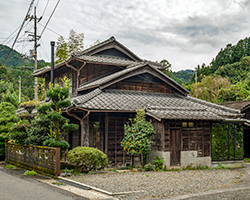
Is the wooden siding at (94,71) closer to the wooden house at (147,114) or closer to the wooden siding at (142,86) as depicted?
the wooden house at (147,114)

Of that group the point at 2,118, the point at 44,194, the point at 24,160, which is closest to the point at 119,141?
the point at 24,160

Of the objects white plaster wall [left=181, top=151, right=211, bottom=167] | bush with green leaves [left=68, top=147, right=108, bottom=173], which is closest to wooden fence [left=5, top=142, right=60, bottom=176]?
bush with green leaves [left=68, top=147, right=108, bottom=173]

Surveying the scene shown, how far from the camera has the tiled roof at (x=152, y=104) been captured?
1274cm

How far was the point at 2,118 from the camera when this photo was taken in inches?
637

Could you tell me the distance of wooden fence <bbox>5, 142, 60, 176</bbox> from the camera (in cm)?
1032

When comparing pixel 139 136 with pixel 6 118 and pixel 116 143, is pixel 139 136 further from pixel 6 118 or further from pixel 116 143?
pixel 6 118

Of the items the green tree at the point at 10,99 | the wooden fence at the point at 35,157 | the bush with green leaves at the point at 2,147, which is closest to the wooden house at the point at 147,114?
the wooden fence at the point at 35,157

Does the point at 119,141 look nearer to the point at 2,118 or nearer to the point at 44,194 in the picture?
the point at 44,194

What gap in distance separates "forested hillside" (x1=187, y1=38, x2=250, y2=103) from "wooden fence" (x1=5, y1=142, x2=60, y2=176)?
75.3 ft

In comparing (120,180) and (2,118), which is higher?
(2,118)

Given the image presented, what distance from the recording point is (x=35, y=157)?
38.5 feet

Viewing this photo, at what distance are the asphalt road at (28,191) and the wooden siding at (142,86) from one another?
7643 mm

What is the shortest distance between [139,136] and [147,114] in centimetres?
131

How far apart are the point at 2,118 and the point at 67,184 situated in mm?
9320
